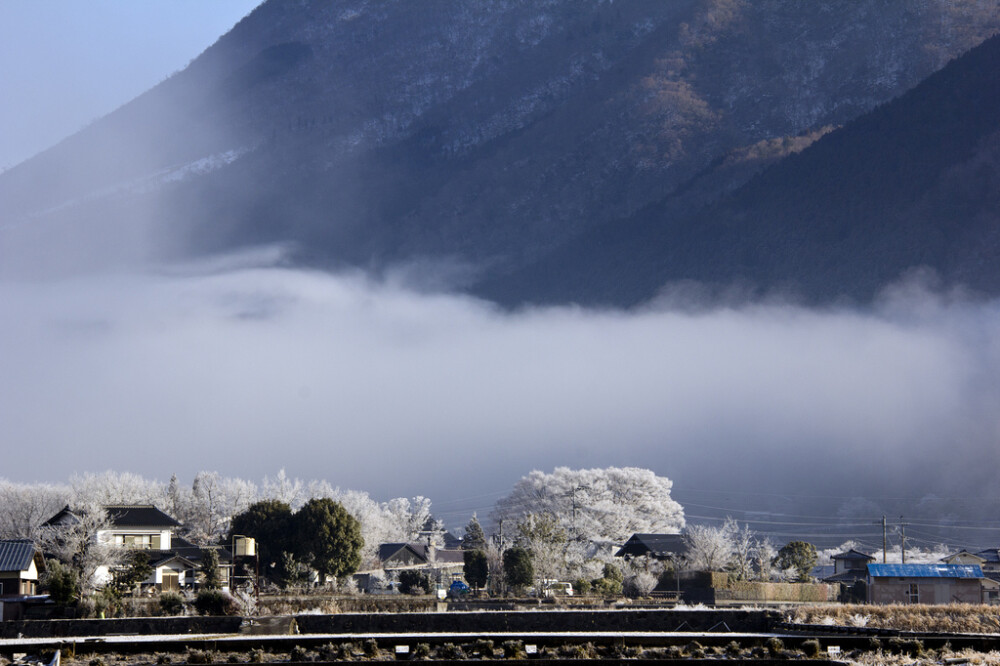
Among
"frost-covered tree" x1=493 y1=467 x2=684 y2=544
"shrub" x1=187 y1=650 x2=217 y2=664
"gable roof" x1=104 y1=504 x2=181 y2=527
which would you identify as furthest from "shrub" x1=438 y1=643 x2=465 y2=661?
"frost-covered tree" x1=493 y1=467 x2=684 y2=544

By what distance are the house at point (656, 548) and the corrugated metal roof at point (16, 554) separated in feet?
158

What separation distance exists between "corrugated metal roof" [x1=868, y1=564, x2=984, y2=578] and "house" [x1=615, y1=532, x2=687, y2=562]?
92.0 ft

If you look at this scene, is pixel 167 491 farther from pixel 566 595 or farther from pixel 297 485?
pixel 566 595

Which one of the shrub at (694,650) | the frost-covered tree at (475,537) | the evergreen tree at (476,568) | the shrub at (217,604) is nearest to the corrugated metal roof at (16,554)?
the shrub at (217,604)

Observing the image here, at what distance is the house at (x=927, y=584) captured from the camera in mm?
66312

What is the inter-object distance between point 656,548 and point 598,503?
73.0 feet

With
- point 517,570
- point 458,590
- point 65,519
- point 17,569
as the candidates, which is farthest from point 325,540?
point 17,569

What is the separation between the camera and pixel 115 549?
78875 mm

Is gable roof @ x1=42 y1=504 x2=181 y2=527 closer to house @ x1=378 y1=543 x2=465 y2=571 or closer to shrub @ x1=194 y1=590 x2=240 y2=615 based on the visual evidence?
house @ x1=378 y1=543 x2=465 y2=571

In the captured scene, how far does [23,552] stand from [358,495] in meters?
69.6

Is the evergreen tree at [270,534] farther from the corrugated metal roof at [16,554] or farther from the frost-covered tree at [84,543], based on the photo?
the corrugated metal roof at [16,554]

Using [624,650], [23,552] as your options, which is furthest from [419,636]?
[23,552]

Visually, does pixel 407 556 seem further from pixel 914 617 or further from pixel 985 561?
pixel 914 617

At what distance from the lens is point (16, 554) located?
209 feet
